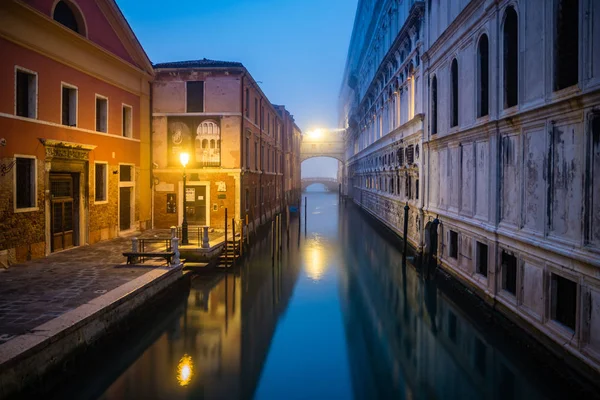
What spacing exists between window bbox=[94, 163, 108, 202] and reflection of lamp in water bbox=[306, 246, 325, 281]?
8238mm

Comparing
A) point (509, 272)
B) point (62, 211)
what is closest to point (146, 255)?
point (62, 211)

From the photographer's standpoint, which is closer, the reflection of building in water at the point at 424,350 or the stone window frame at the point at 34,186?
the reflection of building in water at the point at 424,350

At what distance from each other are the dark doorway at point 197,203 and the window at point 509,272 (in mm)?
13952

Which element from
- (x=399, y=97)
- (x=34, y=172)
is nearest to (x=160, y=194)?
(x=34, y=172)

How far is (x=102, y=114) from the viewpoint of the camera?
17.1 meters

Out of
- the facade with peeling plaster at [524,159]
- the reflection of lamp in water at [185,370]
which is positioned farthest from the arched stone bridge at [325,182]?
the reflection of lamp in water at [185,370]

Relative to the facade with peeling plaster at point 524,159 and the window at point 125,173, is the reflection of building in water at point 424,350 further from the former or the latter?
the window at point 125,173

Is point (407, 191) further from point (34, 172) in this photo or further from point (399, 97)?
point (34, 172)

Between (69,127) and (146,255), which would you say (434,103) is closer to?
(146,255)

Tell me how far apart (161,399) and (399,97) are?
61.8 feet

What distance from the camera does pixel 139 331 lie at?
31.1ft

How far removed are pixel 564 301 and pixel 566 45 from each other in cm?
416

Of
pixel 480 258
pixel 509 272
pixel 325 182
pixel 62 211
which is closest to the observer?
pixel 509 272

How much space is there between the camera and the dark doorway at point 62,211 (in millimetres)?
14062
